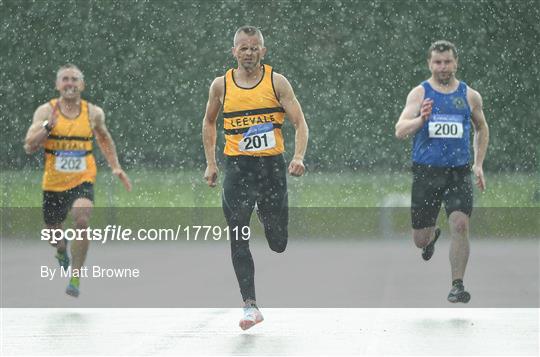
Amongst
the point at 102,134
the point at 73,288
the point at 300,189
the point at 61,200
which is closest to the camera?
the point at 73,288

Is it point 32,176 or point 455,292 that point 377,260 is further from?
point 32,176

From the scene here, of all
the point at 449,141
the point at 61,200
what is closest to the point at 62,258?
the point at 61,200

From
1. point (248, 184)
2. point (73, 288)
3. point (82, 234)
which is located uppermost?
point (248, 184)

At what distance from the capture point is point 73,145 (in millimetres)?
11203

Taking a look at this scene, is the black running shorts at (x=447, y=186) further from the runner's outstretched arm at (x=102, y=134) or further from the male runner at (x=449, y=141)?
the runner's outstretched arm at (x=102, y=134)

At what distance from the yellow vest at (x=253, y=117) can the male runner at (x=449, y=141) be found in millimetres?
1079

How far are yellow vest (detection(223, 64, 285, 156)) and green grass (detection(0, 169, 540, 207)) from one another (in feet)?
40.7

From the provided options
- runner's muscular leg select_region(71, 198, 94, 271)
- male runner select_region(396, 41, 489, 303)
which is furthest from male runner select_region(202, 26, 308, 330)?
runner's muscular leg select_region(71, 198, 94, 271)

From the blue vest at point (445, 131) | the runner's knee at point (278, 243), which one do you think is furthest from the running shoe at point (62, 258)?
the blue vest at point (445, 131)

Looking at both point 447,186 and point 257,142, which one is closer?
point 257,142

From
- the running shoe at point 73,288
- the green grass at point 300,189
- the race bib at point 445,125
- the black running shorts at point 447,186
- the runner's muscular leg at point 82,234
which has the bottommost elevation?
the green grass at point 300,189

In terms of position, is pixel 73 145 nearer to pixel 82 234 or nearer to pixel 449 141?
pixel 82 234

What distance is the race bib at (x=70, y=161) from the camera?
11234 mm
